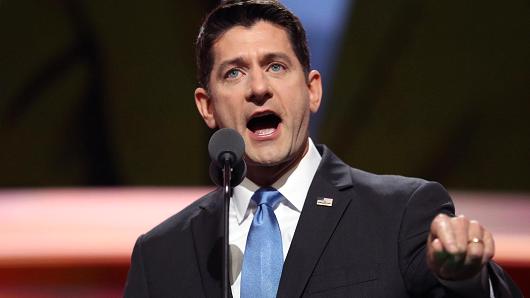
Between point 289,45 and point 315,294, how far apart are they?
0.58 meters

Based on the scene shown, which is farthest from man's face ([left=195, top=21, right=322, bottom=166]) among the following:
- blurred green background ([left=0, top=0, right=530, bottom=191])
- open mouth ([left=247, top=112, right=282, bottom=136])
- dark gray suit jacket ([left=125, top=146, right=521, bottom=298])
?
blurred green background ([left=0, top=0, right=530, bottom=191])

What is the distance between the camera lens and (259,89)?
1.93 meters

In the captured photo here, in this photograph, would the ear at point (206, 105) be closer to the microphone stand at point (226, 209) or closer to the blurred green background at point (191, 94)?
the microphone stand at point (226, 209)

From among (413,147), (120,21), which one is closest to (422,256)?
(413,147)

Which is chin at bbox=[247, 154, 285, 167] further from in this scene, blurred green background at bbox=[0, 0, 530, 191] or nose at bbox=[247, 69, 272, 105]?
blurred green background at bbox=[0, 0, 530, 191]

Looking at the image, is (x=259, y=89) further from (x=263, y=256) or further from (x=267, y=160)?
(x=263, y=256)

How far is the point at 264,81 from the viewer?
1.94m

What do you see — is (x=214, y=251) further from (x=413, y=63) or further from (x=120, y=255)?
(x=413, y=63)

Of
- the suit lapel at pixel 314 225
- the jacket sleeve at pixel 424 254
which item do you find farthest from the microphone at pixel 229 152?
the jacket sleeve at pixel 424 254

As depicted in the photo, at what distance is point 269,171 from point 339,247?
0.26 meters

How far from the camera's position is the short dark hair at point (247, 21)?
2.05 m

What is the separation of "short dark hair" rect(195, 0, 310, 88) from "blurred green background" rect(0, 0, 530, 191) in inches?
76.0

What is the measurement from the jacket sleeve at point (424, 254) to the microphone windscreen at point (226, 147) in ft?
1.38

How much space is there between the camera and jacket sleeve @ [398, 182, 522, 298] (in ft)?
5.39
